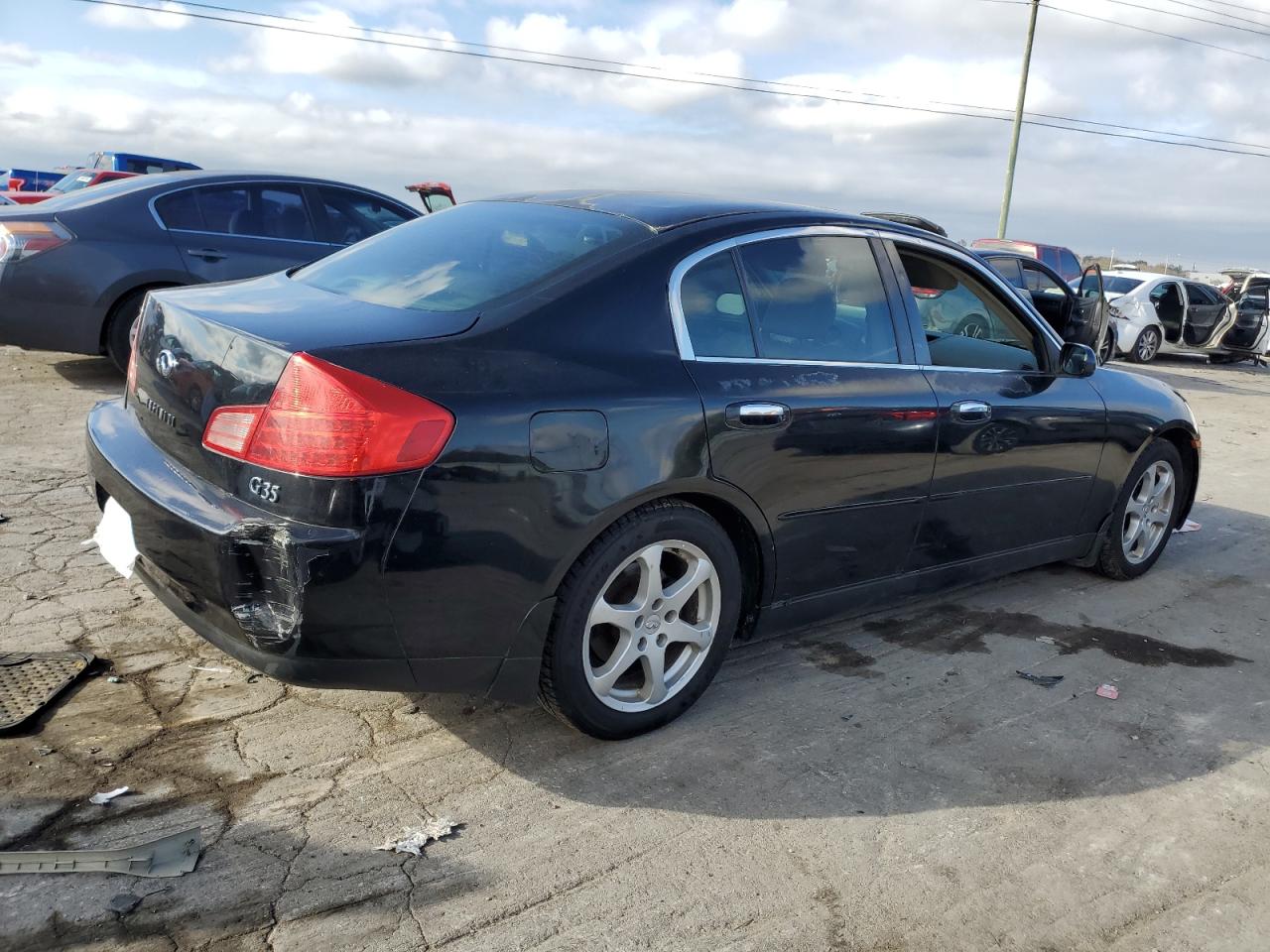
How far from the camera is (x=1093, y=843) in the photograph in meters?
2.93

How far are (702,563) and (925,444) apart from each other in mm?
1094

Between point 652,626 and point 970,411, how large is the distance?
1.64 metres

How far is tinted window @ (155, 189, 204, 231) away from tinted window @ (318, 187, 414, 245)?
99 cm

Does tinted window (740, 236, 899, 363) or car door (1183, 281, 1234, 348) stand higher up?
tinted window (740, 236, 899, 363)

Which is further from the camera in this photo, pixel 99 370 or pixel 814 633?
pixel 99 370

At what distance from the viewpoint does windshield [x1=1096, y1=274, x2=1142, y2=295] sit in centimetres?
1794

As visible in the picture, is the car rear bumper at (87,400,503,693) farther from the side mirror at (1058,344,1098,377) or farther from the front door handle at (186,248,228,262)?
the front door handle at (186,248,228,262)

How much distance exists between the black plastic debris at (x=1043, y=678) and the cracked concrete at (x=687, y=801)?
65 mm

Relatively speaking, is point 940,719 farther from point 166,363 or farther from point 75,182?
point 75,182

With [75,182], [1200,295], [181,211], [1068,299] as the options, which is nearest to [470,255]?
[181,211]

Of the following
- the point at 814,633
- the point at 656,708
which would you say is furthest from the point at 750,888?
the point at 814,633

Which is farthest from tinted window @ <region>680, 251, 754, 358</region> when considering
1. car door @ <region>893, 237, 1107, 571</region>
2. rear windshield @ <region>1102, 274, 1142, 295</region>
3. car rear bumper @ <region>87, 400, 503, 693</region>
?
rear windshield @ <region>1102, 274, 1142, 295</region>

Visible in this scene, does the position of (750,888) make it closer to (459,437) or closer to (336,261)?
(459,437)

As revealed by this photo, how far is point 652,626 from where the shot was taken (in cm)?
323
